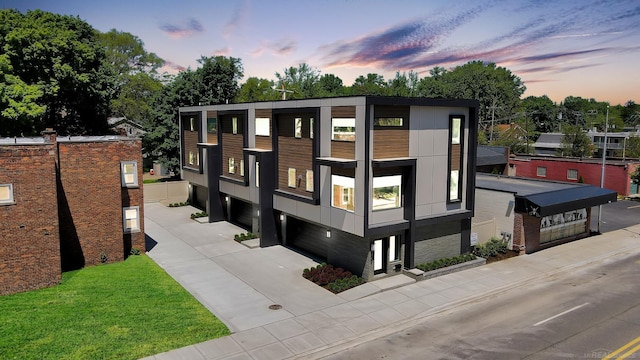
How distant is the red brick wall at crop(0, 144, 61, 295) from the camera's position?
1917cm

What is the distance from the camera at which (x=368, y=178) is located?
20.7 meters

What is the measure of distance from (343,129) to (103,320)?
1306 centimetres

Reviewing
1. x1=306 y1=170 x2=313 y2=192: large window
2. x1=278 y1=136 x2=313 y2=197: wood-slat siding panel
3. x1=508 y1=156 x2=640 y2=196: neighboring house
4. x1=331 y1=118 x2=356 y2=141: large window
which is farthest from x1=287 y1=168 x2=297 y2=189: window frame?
x1=508 y1=156 x2=640 y2=196: neighboring house

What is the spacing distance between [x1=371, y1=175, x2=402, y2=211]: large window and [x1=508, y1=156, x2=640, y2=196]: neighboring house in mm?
→ 34821

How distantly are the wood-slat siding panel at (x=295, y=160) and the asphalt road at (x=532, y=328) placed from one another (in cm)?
1048

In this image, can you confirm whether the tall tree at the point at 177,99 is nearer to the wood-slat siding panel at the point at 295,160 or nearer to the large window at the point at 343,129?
the wood-slat siding panel at the point at 295,160

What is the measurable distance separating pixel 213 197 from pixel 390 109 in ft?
60.4

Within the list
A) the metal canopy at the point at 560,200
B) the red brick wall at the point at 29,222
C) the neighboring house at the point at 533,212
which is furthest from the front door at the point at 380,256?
the red brick wall at the point at 29,222

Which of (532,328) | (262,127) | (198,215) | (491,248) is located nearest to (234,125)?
(262,127)

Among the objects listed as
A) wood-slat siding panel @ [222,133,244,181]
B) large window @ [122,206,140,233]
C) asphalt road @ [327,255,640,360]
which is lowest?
asphalt road @ [327,255,640,360]

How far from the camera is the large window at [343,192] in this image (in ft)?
70.6

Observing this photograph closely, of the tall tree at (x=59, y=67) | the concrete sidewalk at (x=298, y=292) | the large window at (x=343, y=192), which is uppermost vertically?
the tall tree at (x=59, y=67)

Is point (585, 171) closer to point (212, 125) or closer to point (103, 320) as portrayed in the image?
point (212, 125)

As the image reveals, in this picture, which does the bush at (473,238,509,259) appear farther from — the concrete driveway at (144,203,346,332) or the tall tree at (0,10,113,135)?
the tall tree at (0,10,113,135)
